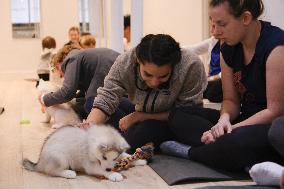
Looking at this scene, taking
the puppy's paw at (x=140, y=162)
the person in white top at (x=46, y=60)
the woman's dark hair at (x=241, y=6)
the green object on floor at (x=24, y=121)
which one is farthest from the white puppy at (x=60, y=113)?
the person in white top at (x=46, y=60)

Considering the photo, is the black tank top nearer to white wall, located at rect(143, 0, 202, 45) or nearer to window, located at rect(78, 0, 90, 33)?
white wall, located at rect(143, 0, 202, 45)

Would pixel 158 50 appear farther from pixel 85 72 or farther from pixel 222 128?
pixel 85 72

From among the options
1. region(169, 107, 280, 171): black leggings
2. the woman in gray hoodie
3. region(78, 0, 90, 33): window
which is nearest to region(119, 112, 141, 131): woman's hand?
the woman in gray hoodie

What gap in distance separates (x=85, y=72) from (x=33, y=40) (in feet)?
17.8

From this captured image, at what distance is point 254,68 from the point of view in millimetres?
2062

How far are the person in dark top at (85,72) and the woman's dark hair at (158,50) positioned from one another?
1.06m

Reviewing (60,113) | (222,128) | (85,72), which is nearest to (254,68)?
(222,128)

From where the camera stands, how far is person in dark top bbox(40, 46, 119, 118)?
126 inches

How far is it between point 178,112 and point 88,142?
515 millimetres

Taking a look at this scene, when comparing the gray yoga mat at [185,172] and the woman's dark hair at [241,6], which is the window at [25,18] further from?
the woman's dark hair at [241,6]

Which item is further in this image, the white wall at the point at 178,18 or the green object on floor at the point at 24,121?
the white wall at the point at 178,18

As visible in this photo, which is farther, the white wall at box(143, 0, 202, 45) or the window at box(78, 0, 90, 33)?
the window at box(78, 0, 90, 33)

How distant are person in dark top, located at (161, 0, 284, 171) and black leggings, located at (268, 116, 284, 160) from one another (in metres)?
0.09

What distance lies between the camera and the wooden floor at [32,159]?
6.61 ft
